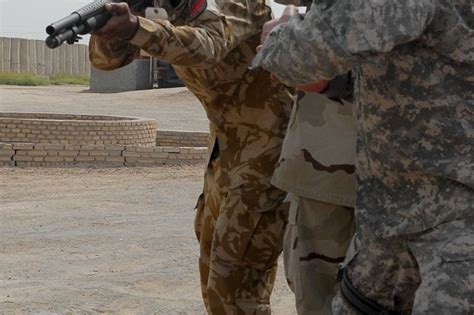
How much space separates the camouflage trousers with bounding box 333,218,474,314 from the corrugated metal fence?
4573cm

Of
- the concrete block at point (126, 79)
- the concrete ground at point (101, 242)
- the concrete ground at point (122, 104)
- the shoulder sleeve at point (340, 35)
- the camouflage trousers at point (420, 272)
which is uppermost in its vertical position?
the shoulder sleeve at point (340, 35)

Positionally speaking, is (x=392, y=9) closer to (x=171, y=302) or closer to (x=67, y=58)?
(x=171, y=302)

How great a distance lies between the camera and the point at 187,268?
7.00 m

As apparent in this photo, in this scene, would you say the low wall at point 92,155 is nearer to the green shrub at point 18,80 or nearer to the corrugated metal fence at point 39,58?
the green shrub at point 18,80

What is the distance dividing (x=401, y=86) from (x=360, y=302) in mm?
599

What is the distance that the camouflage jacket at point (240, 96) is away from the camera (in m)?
4.32

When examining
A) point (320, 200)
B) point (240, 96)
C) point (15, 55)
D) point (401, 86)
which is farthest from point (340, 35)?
point (15, 55)

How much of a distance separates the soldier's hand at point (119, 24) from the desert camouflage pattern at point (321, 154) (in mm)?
606

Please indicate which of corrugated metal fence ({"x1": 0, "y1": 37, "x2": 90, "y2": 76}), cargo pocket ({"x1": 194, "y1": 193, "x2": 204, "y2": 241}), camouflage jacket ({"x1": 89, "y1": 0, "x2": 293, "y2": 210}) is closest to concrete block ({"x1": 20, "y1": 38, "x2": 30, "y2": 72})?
corrugated metal fence ({"x1": 0, "y1": 37, "x2": 90, "y2": 76})

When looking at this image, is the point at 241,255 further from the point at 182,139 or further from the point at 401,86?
the point at 182,139

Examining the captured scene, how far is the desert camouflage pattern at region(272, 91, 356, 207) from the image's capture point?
12.2ft

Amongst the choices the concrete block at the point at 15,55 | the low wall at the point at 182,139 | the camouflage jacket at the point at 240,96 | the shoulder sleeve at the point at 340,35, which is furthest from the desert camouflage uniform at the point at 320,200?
the concrete block at the point at 15,55

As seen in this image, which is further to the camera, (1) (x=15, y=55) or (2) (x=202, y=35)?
(1) (x=15, y=55)

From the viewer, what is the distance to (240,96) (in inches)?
179
